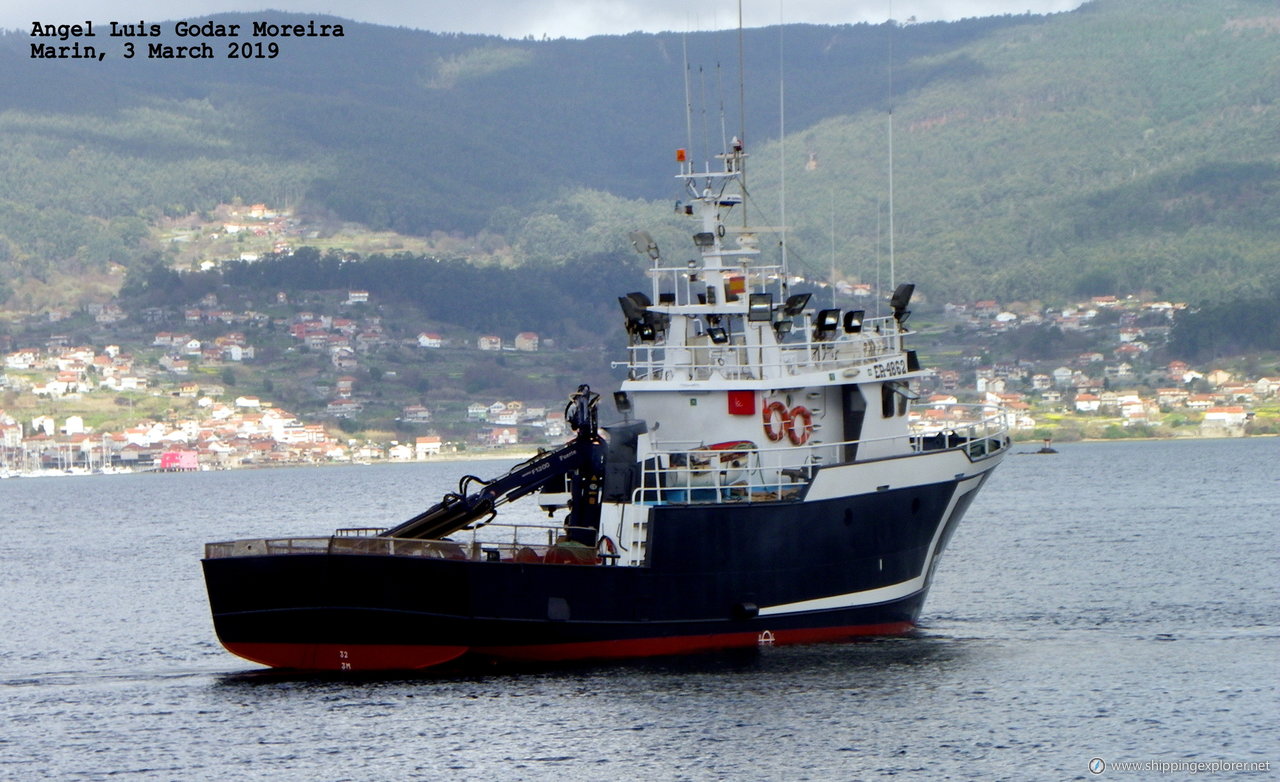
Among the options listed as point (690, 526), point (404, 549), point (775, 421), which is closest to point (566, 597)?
point (690, 526)

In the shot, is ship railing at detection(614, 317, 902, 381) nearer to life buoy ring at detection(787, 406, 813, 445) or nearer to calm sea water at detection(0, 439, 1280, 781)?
life buoy ring at detection(787, 406, 813, 445)

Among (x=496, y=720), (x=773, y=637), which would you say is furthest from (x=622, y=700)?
(x=773, y=637)

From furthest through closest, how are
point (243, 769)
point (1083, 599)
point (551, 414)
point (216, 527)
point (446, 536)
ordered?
1. point (551, 414)
2. point (216, 527)
3. point (1083, 599)
4. point (446, 536)
5. point (243, 769)

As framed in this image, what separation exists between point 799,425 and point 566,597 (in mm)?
5423

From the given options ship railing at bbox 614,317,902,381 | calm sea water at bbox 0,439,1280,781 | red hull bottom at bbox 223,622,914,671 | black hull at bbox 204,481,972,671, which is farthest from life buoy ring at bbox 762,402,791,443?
calm sea water at bbox 0,439,1280,781

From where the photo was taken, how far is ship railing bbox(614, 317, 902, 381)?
32.5 meters

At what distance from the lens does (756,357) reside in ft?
107

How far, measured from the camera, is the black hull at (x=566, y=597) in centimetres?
2931

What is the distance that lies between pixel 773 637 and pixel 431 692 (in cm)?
578

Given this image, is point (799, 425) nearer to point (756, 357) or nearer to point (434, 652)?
point (756, 357)

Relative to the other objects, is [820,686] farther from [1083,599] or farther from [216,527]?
[216,527]

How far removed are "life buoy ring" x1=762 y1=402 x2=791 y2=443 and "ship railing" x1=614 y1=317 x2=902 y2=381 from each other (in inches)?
21.1

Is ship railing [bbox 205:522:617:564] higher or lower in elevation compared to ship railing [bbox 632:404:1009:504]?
lower

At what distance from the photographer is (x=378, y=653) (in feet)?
98.6
